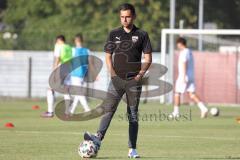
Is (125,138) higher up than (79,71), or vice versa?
(79,71)

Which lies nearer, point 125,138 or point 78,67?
point 125,138

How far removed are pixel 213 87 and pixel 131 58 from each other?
73.1 ft

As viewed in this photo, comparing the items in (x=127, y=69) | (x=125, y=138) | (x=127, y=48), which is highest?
(x=127, y=48)

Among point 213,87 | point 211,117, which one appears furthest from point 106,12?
point 211,117

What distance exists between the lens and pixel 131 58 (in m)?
14.1

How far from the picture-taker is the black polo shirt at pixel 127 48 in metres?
14.0

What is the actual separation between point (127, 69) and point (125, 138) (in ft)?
12.8

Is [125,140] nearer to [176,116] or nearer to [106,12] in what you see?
[176,116]

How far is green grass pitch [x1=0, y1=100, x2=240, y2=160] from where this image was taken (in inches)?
572

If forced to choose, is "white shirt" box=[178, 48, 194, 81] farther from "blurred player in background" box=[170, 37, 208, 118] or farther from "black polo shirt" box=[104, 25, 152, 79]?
"black polo shirt" box=[104, 25, 152, 79]

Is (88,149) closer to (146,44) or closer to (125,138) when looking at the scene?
(146,44)

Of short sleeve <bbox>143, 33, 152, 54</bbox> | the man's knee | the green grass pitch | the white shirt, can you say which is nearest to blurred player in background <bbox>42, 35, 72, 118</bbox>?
the green grass pitch

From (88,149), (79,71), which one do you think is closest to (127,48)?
(88,149)

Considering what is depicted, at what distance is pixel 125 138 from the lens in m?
17.8
